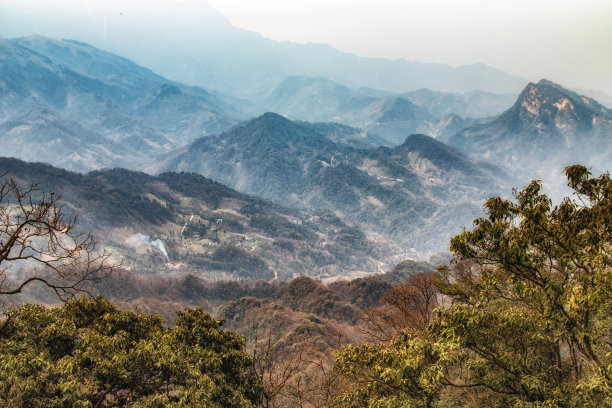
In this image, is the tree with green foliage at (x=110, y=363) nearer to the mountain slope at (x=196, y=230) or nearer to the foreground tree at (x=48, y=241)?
the foreground tree at (x=48, y=241)

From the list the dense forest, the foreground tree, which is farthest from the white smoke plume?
the dense forest

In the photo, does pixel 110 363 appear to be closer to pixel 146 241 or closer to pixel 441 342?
pixel 441 342

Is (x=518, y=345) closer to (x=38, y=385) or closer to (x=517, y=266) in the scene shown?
(x=517, y=266)

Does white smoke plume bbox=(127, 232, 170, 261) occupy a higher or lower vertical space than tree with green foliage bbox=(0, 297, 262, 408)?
lower

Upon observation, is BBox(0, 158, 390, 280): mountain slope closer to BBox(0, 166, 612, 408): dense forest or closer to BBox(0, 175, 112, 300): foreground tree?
BBox(0, 166, 612, 408): dense forest

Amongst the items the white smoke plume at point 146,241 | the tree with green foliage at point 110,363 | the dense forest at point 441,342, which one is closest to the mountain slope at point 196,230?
the white smoke plume at point 146,241
